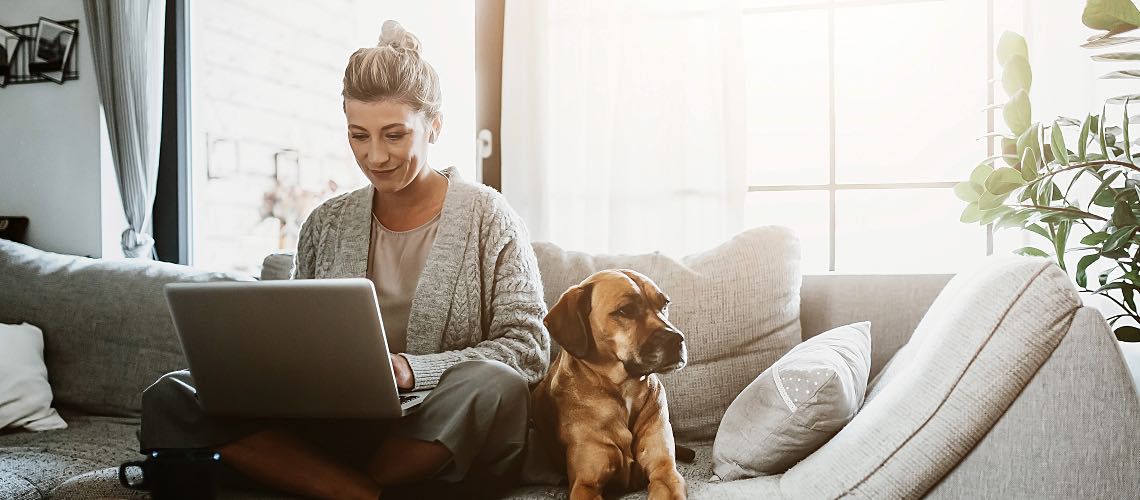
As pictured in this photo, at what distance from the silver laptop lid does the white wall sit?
1.98 meters

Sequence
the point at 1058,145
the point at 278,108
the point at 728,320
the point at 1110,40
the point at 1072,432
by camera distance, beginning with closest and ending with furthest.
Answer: the point at 1072,432 < the point at 1110,40 < the point at 1058,145 < the point at 728,320 < the point at 278,108

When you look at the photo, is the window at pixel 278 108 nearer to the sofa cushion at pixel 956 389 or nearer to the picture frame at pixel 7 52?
the picture frame at pixel 7 52

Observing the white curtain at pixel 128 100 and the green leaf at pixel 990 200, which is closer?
the green leaf at pixel 990 200

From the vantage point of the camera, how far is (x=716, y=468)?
1412 millimetres

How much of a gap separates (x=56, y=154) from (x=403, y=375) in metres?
2.32

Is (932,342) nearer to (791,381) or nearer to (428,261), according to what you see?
(791,381)

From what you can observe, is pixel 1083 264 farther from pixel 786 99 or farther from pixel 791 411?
pixel 786 99

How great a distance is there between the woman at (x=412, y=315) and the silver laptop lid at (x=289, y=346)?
0.11 m

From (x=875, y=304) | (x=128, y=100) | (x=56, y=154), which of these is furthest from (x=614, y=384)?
(x=56, y=154)

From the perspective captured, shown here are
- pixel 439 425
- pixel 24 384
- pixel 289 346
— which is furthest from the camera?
pixel 24 384

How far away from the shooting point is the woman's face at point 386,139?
154 cm

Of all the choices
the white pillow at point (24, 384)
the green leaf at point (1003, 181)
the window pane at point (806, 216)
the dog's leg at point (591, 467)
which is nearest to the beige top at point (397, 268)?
the dog's leg at point (591, 467)

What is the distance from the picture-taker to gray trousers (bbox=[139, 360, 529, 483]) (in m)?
1.26

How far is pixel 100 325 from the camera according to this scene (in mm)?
2045
